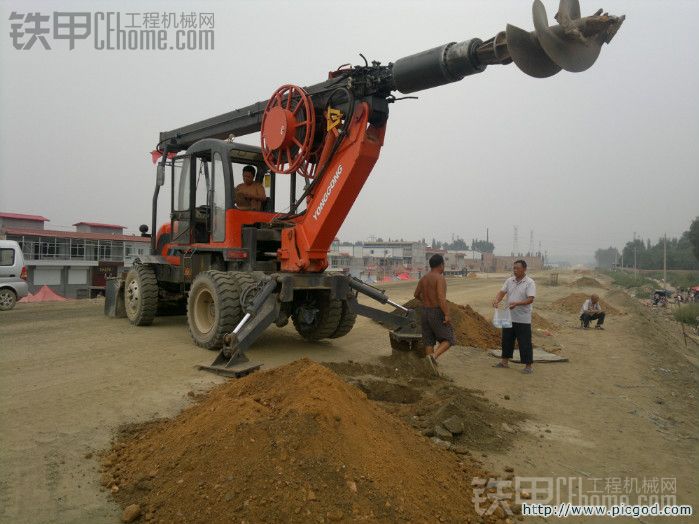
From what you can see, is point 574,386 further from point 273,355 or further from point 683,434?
point 273,355

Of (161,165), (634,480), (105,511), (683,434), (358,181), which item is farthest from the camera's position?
(161,165)

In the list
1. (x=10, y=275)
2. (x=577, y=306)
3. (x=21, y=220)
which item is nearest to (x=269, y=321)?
(x=10, y=275)

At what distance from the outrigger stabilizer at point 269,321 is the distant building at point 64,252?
2064 centimetres

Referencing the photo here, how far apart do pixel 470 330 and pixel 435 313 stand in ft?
10.1

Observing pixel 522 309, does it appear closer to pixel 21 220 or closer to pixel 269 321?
pixel 269 321

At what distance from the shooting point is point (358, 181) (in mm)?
6371

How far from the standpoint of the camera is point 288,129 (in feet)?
22.2

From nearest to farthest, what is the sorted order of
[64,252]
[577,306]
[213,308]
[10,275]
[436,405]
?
[436,405]
[213,308]
[10,275]
[577,306]
[64,252]

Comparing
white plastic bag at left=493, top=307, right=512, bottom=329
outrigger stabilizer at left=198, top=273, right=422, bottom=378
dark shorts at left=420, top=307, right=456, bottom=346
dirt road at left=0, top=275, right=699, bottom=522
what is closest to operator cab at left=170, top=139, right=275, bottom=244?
outrigger stabilizer at left=198, top=273, right=422, bottom=378

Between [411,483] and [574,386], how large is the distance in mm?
4364

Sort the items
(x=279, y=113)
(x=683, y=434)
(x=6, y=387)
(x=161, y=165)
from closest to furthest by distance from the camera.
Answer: (x=683, y=434) < (x=6, y=387) < (x=279, y=113) < (x=161, y=165)

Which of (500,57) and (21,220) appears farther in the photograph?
(21,220)

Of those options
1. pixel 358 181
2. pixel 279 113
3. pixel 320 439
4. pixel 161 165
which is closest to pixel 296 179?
pixel 279 113

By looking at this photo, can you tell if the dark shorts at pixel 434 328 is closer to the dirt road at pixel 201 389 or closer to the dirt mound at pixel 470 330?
the dirt road at pixel 201 389
